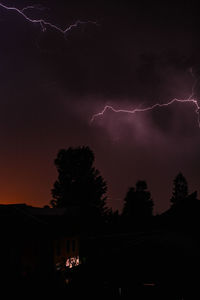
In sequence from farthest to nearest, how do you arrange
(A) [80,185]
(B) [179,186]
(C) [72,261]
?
(B) [179,186] → (A) [80,185] → (C) [72,261]

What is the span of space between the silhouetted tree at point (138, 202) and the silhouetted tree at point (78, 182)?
4275 mm

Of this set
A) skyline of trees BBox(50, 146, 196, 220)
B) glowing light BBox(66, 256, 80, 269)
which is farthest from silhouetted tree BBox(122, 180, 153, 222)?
glowing light BBox(66, 256, 80, 269)

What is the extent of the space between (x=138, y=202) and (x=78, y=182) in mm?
10510

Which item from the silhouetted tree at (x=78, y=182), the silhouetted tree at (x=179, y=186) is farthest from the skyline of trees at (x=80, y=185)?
the silhouetted tree at (x=179, y=186)

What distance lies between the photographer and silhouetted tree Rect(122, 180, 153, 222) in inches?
1747

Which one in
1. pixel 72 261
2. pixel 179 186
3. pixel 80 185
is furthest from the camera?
pixel 179 186

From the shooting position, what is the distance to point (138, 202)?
4594cm

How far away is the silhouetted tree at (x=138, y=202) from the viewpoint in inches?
1747

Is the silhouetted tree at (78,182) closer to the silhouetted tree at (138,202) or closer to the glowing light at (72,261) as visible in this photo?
the silhouetted tree at (138,202)

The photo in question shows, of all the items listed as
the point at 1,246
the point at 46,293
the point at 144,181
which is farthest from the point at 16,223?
the point at 144,181

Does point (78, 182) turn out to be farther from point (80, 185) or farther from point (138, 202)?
point (138, 202)

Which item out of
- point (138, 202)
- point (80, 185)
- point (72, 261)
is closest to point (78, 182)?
point (80, 185)

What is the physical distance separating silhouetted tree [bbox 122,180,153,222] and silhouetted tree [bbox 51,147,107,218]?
14.0 ft

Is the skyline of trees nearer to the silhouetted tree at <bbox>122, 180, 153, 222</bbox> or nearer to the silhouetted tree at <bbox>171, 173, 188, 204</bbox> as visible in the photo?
the silhouetted tree at <bbox>122, 180, 153, 222</bbox>
